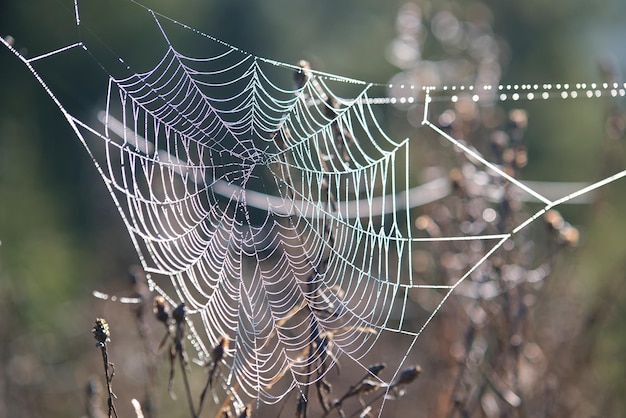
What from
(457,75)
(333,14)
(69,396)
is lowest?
(69,396)

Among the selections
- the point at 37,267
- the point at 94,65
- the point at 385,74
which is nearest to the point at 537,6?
the point at 385,74

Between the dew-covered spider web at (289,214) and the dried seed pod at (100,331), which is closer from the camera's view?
the dried seed pod at (100,331)

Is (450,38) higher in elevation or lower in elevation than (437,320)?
higher

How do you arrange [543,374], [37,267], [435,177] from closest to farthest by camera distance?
1. [543,374]
2. [435,177]
3. [37,267]

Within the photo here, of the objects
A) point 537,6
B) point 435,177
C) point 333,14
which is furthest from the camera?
point 333,14

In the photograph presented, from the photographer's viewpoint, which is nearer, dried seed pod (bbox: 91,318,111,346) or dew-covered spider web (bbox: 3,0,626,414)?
dried seed pod (bbox: 91,318,111,346)

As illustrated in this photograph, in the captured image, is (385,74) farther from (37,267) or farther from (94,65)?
(37,267)

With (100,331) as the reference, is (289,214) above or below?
above

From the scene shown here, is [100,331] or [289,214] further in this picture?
[289,214]
